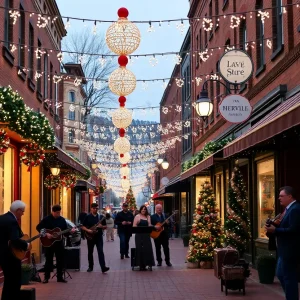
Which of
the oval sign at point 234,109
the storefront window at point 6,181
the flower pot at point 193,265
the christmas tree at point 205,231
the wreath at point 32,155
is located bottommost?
the flower pot at point 193,265

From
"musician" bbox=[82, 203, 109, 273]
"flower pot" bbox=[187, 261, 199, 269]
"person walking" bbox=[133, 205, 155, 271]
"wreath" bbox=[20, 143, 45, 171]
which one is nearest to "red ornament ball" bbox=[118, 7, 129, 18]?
"wreath" bbox=[20, 143, 45, 171]

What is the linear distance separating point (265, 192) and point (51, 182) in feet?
29.3

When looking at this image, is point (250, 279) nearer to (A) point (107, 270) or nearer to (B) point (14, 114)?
(A) point (107, 270)

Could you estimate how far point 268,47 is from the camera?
18.4m

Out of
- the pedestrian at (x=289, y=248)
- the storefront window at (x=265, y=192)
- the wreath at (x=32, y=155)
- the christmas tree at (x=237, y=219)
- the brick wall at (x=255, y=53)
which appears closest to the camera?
the pedestrian at (x=289, y=248)

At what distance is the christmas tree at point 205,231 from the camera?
18.2 metres

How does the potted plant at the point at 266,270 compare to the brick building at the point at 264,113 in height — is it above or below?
below

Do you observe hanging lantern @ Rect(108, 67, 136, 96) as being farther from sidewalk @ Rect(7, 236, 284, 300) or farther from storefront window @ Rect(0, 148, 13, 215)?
sidewalk @ Rect(7, 236, 284, 300)

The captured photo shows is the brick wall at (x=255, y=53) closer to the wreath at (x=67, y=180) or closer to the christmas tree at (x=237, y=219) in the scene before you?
the christmas tree at (x=237, y=219)

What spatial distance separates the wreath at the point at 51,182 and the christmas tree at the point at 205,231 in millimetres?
6980

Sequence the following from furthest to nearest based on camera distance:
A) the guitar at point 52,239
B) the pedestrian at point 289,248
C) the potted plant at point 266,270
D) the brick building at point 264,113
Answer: the guitar at point 52,239 → the potted plant at point 266,270 → the brick building at point 264,113 → the pedestrian at point 289,248

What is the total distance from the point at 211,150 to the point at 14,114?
12.2m

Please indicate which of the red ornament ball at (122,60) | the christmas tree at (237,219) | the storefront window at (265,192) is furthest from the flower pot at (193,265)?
the red ornament ball at (122,60)

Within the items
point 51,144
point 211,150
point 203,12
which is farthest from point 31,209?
point 203,12
